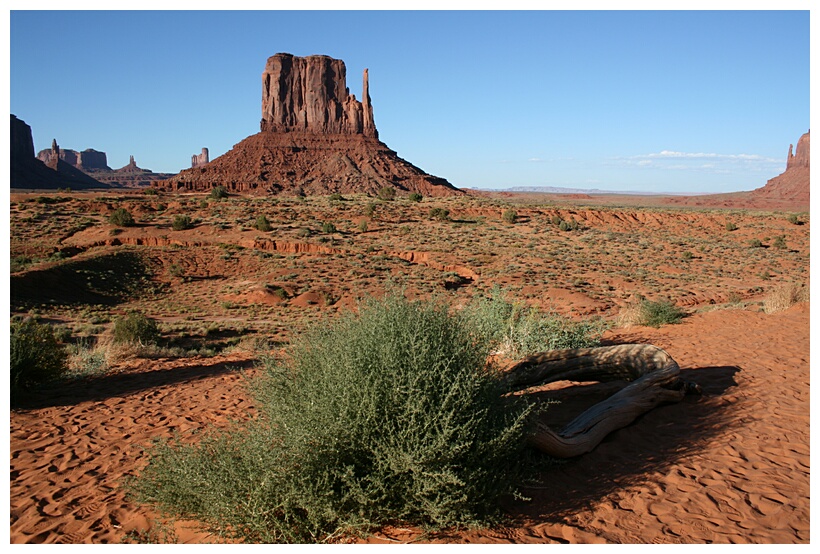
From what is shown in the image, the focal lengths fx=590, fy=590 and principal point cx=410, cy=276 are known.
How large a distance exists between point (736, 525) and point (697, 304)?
18.8 meters

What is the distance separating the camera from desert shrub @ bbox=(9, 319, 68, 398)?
28.0ft

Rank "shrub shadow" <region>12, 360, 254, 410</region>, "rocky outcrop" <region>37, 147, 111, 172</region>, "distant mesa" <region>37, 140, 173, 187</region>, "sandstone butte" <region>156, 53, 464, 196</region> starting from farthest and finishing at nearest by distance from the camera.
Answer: "rocky outcrop" <region>37, 147, 111, 172</region>
"distant mesa" <region>37, 140, 173, 187</region>
"sandstone butte" <region>156, 53, 464, 196</region>
"shrub shadow" <region>12, 360, 254, 410</region>

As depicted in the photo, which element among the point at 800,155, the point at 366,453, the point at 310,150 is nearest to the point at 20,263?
the point at 366,453

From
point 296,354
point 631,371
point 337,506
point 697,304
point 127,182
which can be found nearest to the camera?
point 337,506

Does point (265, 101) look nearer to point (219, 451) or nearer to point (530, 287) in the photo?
point (530, 287)

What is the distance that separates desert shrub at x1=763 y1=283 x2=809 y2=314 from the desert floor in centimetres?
39

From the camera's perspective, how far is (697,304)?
69.7ft

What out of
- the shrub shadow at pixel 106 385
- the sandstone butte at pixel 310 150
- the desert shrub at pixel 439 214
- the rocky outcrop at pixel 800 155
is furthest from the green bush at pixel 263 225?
the rocky outcrop at pixel 800 155

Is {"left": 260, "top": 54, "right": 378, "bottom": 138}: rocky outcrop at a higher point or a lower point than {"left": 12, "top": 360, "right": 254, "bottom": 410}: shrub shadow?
higher

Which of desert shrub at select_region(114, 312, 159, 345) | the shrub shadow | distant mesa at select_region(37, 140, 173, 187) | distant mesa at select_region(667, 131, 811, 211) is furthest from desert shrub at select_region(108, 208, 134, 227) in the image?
distant mesa at select_region(37, 140, 173, 187)

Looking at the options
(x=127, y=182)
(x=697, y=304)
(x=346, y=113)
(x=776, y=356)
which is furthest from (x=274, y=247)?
(x=127, y=182)

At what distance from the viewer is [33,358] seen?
29.4 ft

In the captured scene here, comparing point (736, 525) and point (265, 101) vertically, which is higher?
point (265, 101)

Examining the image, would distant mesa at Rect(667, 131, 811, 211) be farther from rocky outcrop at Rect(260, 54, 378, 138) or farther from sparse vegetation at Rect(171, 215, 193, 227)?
sparse vegetation at Rect(171, 215, 193, 227)
